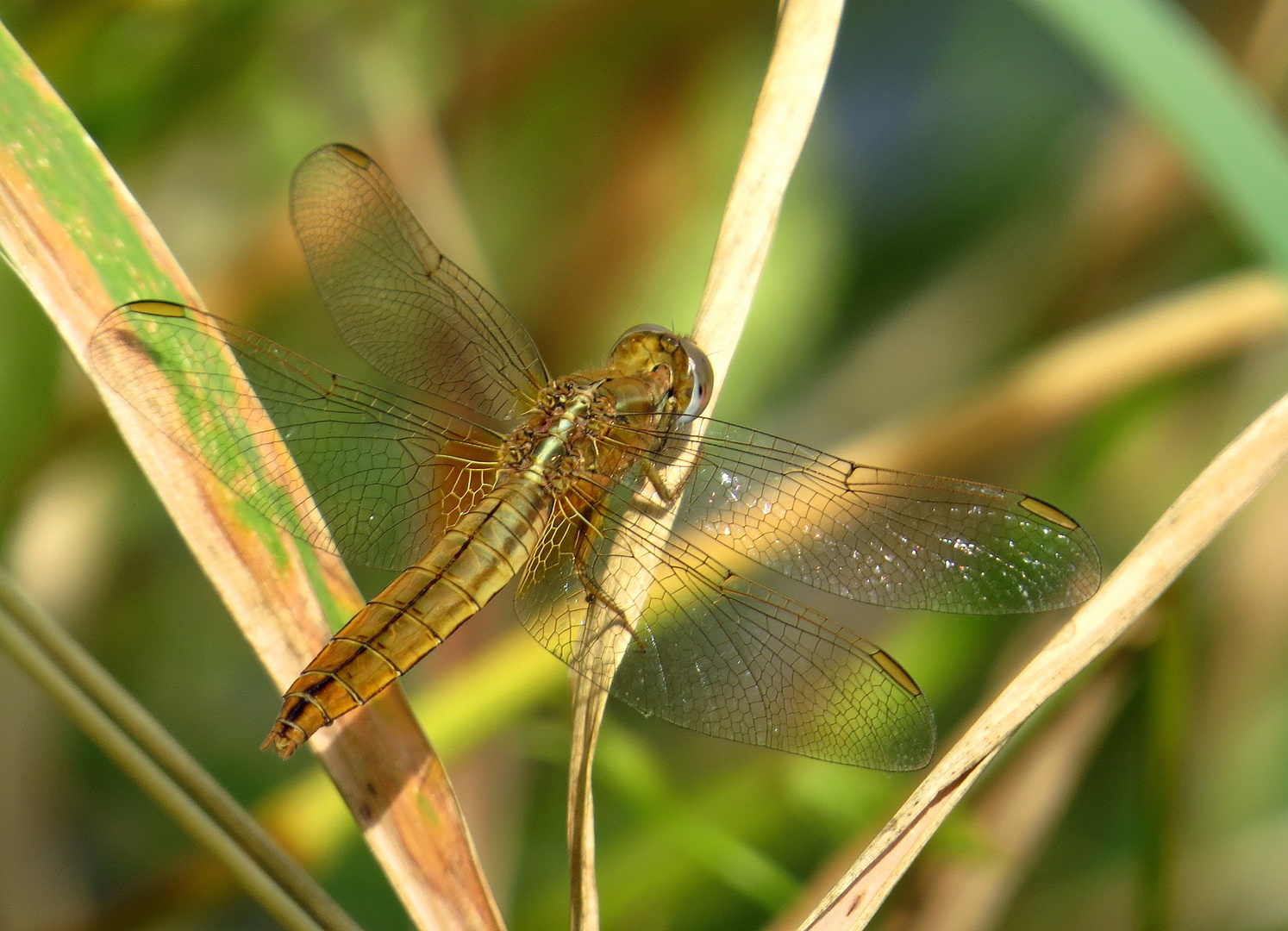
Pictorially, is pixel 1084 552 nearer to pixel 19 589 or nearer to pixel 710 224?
pixel 19 589

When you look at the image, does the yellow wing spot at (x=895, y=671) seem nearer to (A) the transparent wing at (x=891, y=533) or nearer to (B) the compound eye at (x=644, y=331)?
(A) the transparent wing at (x=891, y=533)

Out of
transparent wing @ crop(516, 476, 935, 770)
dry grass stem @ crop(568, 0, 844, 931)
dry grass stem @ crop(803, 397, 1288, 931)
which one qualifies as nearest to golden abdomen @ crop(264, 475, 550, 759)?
transparent wing @ crop(516, 476, 935, 770)

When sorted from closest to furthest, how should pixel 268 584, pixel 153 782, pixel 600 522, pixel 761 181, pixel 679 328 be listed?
pixel 153 782 → pixel 268 584 → pixel 761 181 → pixel 600 522 → pixel 679 328

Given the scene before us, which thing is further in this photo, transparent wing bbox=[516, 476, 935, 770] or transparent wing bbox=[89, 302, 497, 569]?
transparent wing bbox=[516, 476, 935, 770]

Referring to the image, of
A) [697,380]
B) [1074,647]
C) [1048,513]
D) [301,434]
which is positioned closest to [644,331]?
[697,380]

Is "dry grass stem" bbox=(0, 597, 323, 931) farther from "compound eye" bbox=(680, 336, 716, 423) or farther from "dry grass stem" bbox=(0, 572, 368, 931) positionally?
"compound eye" bbox=(680, 336, 716, 423)

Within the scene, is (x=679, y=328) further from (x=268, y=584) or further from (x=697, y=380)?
(x=268, y=584)

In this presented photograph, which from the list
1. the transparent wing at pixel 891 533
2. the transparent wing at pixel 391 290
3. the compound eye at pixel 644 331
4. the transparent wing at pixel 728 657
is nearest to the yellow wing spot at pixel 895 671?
the transparent wing at pixel 728 657
